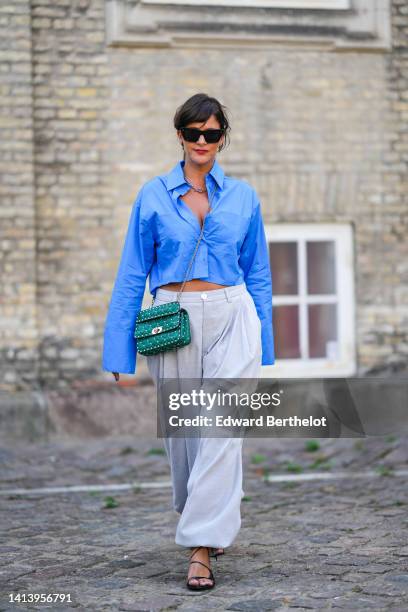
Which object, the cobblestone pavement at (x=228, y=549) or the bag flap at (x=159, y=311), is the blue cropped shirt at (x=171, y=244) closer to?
the bag flap at (x=159, y=311)

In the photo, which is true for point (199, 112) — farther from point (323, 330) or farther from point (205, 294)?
point (323, 330)

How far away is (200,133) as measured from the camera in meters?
4.57

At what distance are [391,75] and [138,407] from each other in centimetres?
358

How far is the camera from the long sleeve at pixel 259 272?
4773 millimetres

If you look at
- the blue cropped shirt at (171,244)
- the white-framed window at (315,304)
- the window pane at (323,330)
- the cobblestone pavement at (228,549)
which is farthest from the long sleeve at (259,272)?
the window pane at (323,330)

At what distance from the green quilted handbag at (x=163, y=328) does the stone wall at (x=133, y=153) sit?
13.8ft

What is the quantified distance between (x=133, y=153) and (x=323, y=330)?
88.4 inches

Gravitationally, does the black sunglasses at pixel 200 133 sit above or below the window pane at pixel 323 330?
above

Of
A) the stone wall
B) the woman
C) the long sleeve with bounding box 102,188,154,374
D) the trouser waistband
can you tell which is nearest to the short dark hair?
the woman

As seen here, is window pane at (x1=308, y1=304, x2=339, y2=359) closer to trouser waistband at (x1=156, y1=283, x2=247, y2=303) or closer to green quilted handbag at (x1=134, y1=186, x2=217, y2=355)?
trouser waistband at (x1=156, y1=283, x2=247, y2=303)

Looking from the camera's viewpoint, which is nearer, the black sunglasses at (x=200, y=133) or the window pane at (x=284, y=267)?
the black sunglasses at (x=200, y=133)

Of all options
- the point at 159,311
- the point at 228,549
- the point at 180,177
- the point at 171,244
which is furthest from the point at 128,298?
the point at 228,549

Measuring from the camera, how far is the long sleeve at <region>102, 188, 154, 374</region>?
15.1ft

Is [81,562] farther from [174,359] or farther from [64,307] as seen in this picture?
[64,307]
